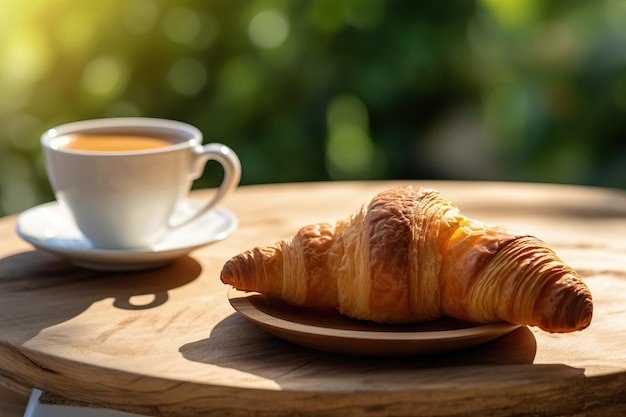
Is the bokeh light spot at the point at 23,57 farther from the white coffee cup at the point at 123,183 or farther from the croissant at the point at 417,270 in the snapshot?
the croissant at the point at 417,270

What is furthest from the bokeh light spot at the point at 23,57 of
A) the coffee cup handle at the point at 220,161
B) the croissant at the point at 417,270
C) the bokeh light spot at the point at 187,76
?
the croissant at the point at 417,270

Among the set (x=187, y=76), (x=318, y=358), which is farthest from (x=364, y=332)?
(x=187, y=76)

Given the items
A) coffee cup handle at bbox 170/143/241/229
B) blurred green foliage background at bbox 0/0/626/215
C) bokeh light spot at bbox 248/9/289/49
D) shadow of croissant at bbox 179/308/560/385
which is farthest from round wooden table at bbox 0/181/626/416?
bokeh light spot at bbox 248/9/289/49

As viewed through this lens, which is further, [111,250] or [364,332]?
[111,250]

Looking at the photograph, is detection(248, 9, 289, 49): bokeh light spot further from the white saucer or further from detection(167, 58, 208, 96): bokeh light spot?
the white saucer

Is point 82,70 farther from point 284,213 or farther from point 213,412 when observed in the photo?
point 213,412

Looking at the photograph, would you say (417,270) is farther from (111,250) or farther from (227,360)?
(111,250)
